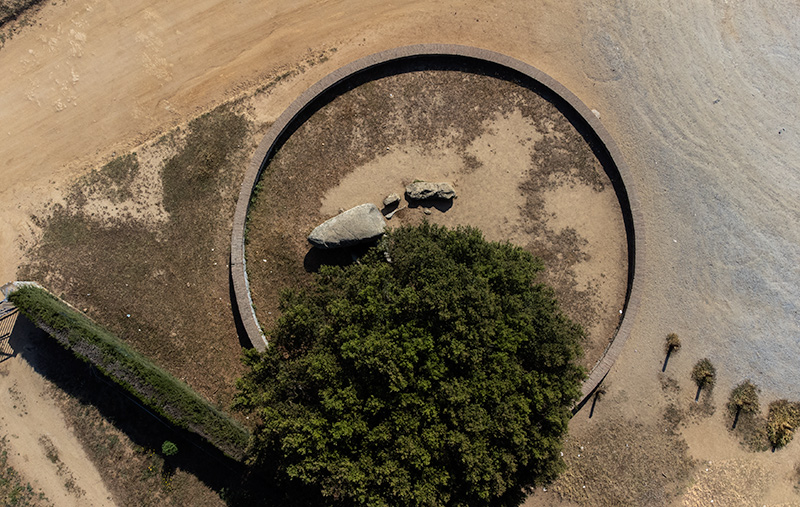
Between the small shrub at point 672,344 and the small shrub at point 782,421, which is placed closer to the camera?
the small shrub at point 782,421

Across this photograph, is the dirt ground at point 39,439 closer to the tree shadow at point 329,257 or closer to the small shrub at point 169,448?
the small shrub at point 169,448

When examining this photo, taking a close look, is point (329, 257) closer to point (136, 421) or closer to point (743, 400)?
point (136, 421)

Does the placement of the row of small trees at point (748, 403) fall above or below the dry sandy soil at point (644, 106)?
below

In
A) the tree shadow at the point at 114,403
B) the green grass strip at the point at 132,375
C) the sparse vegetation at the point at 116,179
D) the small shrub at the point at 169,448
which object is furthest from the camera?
the sparse vegetation at the point at 116,179

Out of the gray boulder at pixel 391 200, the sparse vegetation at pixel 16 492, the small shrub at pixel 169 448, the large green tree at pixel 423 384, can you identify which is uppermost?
the gray boulder at pixel 391 200

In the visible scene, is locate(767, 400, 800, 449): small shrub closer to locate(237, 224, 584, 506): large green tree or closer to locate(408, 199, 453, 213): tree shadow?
locate(237, 224, 584, 506): large green tree

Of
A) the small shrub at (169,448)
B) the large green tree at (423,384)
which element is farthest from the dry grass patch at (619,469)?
the small shrub at (169,448)

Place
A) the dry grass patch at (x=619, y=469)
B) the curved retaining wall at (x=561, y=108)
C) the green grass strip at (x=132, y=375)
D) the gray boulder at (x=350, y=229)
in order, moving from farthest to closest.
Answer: the dry grass patch at (x=619, y=469)
the curved retaining wall at (x=561, y=108)
the gray boulder at (x=350, y=229)
the green grass strip at (x=132, y=375)
